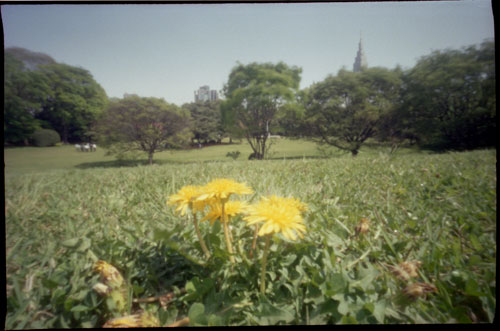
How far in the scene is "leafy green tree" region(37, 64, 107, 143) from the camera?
1247 mm

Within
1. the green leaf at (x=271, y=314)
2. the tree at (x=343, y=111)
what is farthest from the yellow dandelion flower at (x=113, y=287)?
the tree at (x=343, y=111)

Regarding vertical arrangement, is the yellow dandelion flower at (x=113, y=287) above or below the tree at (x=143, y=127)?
below

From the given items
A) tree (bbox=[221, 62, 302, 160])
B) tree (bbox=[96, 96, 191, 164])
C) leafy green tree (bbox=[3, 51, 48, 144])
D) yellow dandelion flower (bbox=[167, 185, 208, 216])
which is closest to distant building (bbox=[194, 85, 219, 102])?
leafy green tree (bbox=[3, 51, 48, 144])

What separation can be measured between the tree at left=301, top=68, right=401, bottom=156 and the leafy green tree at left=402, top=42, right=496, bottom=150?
552 centimetres

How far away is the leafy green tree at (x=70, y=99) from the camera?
1247mm

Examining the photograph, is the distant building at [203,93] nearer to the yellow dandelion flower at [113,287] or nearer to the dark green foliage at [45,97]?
the dark green foliage at [45,97]

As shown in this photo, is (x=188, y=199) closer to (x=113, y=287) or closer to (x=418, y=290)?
(x=113, y=287)

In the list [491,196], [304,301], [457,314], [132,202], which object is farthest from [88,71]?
[491,196]

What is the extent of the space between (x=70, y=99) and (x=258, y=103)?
8755 mm

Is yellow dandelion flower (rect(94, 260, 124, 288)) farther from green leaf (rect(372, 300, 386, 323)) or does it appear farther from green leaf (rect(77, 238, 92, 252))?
green leaf (rect(372, 300, 386, 323))

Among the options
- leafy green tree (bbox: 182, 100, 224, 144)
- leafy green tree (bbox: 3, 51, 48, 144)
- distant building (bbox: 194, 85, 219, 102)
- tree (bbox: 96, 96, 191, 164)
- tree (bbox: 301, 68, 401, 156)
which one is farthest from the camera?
leafy green tree (bbox: 182, 100, 224, 144)

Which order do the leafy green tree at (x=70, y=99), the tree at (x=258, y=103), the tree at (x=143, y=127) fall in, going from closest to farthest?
the leafy green tree at (x=70, y=99) < the tree at (x=143, y=127) < the tree at (x=258, y=103)

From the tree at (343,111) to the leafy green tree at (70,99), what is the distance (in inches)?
313

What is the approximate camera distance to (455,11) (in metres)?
0.94
